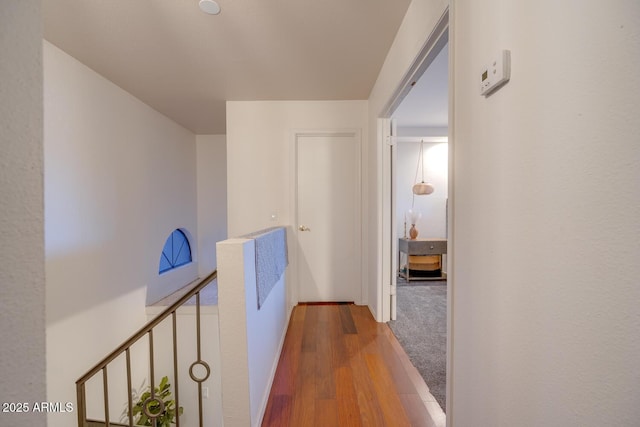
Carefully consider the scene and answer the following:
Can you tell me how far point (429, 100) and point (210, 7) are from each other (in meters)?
2.57

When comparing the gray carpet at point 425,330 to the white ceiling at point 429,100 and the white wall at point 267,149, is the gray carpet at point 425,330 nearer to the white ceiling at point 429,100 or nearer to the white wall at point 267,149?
the white wall at point 267,149

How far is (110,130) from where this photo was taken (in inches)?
100

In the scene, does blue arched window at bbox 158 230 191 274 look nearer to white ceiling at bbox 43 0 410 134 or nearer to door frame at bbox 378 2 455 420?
white ceiling at bbox 43 0 410 134

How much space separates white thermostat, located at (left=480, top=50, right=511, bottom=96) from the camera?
0.71 metres

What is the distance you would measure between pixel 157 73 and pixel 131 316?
2.55 m

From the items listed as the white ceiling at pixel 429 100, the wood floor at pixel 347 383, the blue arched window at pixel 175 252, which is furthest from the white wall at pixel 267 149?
the blue arched window at pixel 175 252

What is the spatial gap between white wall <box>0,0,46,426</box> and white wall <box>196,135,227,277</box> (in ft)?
13.1

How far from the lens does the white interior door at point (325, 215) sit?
2.97m

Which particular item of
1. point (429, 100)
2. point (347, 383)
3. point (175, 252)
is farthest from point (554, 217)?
point (175, 252)

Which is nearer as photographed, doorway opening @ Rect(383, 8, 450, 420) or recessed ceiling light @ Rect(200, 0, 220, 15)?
recessed ceiling light @ Rect(200, 0, 220, 15)

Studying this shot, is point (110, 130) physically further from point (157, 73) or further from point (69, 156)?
point (157, 73)

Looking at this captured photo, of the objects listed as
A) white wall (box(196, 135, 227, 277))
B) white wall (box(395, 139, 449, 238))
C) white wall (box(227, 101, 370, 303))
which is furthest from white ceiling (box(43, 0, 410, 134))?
white wall (box(395, 139, 449, 238))

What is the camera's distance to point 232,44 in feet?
6.31

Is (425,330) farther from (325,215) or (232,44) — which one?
(232,44)
